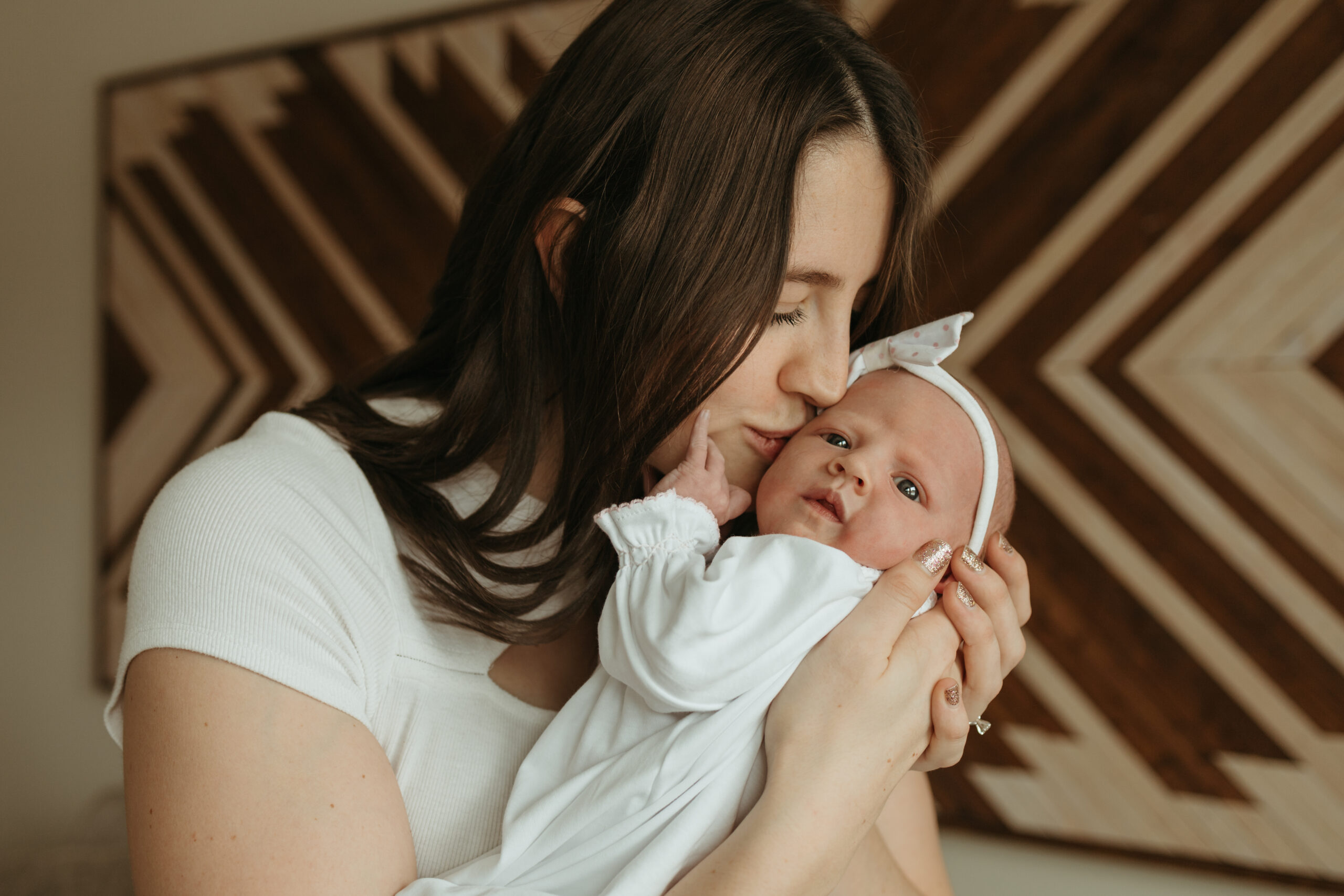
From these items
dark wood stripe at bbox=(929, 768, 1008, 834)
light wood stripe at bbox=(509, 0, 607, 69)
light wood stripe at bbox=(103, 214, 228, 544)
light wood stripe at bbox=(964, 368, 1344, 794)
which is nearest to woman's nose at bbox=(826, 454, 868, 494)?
light wood stripe at bbox=(964, 368, 1344, 794)

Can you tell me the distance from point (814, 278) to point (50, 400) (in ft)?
9.73

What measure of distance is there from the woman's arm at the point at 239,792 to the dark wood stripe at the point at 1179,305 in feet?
5.46

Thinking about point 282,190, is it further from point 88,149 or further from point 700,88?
point 700,88

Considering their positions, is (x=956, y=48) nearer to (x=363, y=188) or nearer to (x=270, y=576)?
(x=363, y=188)

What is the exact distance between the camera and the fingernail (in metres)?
1.03

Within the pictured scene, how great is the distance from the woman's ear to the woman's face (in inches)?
9.0

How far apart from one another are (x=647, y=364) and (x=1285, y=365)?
1.42 m

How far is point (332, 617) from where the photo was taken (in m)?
0.89

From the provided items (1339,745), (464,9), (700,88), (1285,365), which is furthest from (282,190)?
(1339,745)

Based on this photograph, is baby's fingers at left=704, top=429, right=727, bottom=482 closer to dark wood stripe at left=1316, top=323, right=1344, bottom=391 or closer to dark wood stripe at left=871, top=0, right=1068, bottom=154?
dark wood stripe at left=871, top=0, right=1068, bottom=154

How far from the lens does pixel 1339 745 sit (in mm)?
1767

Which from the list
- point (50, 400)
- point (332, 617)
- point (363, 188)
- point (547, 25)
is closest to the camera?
point (332, 617)

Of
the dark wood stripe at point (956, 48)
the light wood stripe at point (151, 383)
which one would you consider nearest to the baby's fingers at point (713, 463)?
the dark wood stripe at point (956, 48)

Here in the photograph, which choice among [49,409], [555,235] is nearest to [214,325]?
[49,409]
